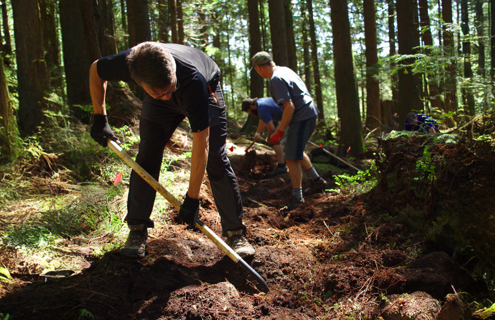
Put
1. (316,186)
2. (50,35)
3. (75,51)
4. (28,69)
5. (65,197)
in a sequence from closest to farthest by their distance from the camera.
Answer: (65,197)
(28,69)
(316,186)
(75,51)
(50,35)

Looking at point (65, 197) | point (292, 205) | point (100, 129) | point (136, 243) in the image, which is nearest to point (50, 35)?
point (65, 197)

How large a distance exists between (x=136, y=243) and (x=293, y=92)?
10.0ft

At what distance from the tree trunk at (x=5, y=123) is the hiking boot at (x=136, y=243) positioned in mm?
2750

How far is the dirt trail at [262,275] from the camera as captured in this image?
2.45 m

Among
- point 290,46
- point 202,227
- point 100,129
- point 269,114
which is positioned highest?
point 290,46

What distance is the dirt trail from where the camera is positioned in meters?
2.45

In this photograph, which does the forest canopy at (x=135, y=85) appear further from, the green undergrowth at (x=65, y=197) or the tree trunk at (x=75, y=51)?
the green undergrowth at (x=65, y=197)

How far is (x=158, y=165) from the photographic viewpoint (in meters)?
3.35

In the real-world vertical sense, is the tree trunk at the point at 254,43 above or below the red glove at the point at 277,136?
above

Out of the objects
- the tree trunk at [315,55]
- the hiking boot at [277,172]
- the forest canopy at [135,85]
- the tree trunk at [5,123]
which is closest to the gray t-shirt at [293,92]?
the forest canopy at [135,85]

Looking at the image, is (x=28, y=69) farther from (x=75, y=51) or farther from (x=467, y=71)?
(x=467, y=71)

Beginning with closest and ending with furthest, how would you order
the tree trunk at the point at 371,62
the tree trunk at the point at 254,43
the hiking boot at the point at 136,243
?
the hiking boot at the point at 136,243 < the tree trunk at the point at 254,43 < the tree trunk at the point at 371,62

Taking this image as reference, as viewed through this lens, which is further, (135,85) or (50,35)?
(50,35)

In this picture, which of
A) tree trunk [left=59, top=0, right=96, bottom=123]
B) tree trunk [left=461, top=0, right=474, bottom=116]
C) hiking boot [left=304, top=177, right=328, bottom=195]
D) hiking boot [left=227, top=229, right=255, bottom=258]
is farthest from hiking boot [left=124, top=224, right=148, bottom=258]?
tree trunk [left=461, top=0, right=474, bottom=116]
